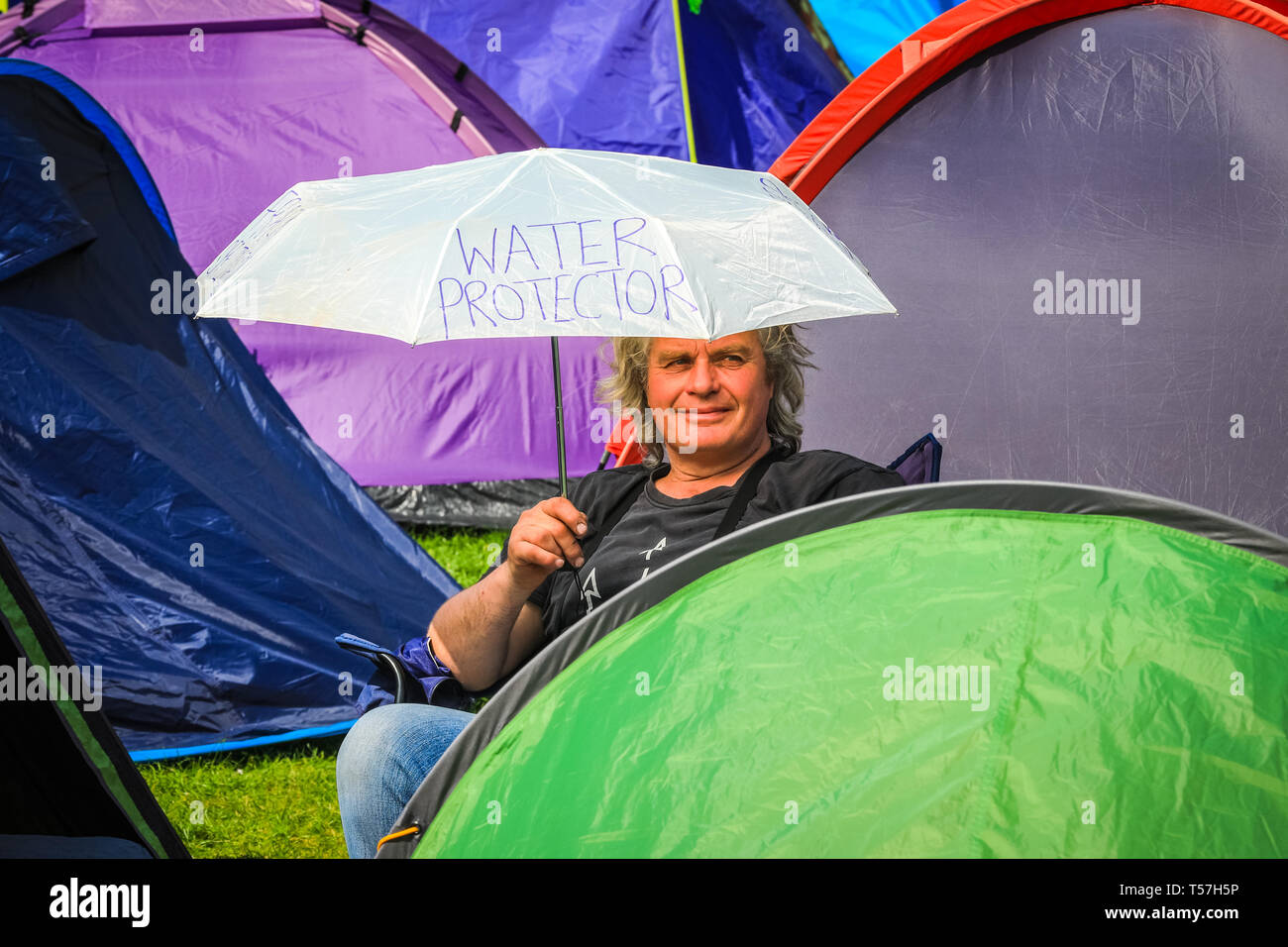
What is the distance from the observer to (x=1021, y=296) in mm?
2572

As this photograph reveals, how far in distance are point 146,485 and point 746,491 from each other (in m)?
1.67

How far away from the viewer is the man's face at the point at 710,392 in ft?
6.26

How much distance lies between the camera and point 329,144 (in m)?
4.30

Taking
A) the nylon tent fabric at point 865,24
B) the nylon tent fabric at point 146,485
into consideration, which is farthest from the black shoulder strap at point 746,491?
the nylon tent fabric at point 865,24

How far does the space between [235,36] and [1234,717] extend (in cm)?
398

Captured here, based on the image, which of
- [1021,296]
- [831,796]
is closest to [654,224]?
[831,796]

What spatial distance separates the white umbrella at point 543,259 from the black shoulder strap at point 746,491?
1.01 ft

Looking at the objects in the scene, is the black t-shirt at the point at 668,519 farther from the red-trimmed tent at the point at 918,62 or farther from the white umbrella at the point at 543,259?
the red-trimmed tent at the point at 918,62

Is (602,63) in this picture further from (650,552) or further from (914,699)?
(914,699)

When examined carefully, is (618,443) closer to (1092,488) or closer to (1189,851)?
(1092,488)

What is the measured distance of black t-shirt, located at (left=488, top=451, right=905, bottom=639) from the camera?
1824 mm

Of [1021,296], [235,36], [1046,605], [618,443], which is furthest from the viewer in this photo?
[235,36]

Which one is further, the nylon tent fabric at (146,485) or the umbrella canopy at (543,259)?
the nylon tent fabric at (146,485)
